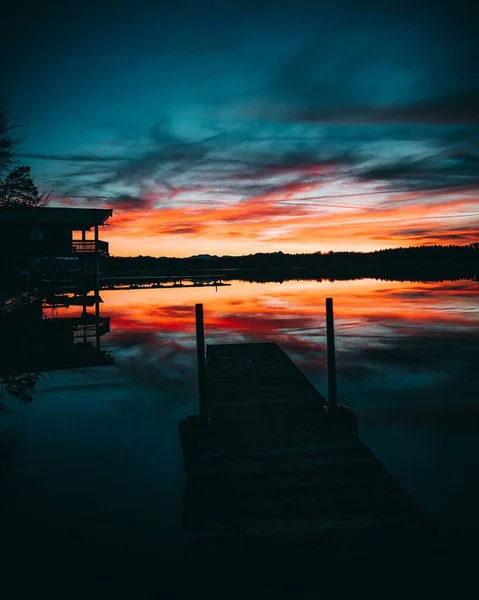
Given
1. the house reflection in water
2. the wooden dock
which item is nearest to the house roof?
the house reflection in water

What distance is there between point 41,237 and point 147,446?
138 feet

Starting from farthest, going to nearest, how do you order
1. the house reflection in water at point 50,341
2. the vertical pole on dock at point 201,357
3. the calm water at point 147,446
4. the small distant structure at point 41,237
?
the small distant structure at point 41,237
the house reflection in water at point 50,341
the vertical pole on dock at point 201,357
the calm water at point 147,446

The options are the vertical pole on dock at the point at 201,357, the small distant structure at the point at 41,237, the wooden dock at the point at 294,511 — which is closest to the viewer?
the wooden dock at the point at 294,511

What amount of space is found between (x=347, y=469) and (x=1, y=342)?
20070 millimetres

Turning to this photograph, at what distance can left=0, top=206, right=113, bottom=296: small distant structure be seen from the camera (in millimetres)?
43781

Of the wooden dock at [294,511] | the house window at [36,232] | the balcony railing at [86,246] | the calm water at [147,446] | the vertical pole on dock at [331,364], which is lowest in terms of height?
the calm water at [147,446]

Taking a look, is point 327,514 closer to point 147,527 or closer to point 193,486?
point 193,486

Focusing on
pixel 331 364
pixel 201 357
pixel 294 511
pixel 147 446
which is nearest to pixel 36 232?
pixel 147 446

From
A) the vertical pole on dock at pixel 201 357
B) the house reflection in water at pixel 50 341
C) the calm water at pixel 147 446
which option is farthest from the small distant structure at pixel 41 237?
the vertical pole on dock at pixel 201 357

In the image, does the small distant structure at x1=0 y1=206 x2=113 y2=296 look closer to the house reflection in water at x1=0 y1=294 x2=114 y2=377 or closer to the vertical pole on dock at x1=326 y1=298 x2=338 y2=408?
the house reflection in water at x1=0 y1=294 x2=114 y2=377

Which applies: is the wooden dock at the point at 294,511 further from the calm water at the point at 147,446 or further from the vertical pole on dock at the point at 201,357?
the calm water at the point at 147,446

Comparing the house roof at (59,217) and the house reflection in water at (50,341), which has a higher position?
the house roof at (59,217)

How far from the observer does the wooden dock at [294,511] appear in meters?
4.94

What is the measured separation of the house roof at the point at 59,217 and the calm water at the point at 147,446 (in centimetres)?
2651
